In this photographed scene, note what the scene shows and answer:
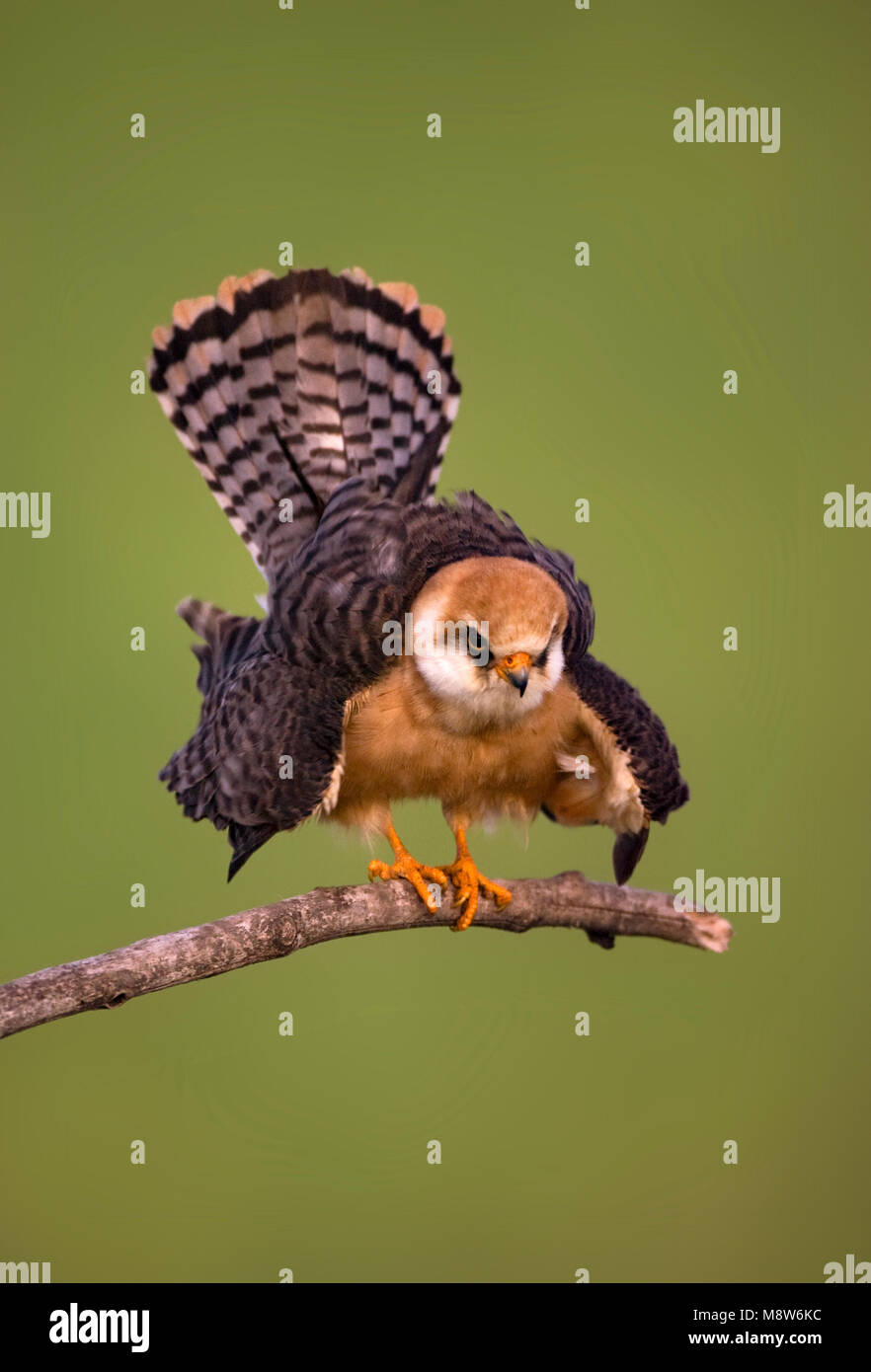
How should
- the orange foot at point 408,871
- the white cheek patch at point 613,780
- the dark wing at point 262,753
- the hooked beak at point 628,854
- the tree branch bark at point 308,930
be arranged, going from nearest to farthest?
the tree branch bark at point 308,930 → the dark wing at point 262,753 → the orange foot at point 408,871 → the white cheek patch at point 613,780 → the hooked beak at point 628,854

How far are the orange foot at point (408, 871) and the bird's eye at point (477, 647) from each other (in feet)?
1.85

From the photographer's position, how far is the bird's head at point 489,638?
2686 mm

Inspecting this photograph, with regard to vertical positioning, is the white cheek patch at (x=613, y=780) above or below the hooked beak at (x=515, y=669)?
below

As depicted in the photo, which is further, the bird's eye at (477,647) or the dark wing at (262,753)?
the dark wing at (262,753)

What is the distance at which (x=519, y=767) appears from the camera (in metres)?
3.06

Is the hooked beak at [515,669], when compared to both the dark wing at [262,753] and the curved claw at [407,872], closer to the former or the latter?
the dark wing at [262,753]

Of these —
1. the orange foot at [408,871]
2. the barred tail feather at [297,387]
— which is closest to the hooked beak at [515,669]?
the orange foot at [408,871]

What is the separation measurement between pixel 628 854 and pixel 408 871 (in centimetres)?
60

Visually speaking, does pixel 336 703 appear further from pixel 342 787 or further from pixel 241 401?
pixel 241 401

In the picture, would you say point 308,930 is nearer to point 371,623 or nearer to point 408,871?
point 408,871

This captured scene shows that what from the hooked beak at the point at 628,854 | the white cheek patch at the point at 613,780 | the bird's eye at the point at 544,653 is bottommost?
the hooked beak at the point at 628,854

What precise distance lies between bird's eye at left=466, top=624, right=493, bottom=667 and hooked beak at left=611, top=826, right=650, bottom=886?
2.47ft

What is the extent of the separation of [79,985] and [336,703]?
0.97 m

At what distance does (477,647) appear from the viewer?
271 centimetres
